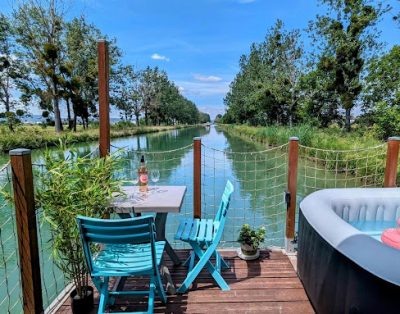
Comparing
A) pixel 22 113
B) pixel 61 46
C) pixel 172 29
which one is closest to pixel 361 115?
pixel 172 29

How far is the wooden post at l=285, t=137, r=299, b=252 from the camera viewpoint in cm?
257

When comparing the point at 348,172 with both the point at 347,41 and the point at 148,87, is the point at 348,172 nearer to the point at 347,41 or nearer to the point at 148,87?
the point at 347,41

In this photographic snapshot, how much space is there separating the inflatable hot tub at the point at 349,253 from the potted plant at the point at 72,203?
1.36m

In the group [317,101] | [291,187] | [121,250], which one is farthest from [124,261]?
[317,101]

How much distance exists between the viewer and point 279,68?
18.2 meters

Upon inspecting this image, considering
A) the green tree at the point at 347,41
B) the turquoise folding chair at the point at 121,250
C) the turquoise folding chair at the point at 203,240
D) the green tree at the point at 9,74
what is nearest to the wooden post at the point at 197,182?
the turquoise folding chair at the point at 203,240

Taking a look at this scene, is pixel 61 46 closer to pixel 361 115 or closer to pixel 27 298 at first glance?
pixel 361 115

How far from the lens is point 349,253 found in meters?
1.37

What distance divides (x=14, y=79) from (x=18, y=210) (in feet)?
61.1

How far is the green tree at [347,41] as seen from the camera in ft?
40.2

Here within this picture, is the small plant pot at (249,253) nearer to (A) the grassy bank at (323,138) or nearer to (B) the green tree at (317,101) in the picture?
(A) the grassy bank at (323,138)

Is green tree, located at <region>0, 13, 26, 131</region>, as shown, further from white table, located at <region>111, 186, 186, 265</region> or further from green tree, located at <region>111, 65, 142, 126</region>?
white table, located at <region>111, 186, 186, 265</region>

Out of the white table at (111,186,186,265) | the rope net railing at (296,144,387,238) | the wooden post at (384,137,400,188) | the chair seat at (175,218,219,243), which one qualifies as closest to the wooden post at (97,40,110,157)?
the white table at (111,186,186,265)

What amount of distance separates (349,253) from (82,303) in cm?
158
